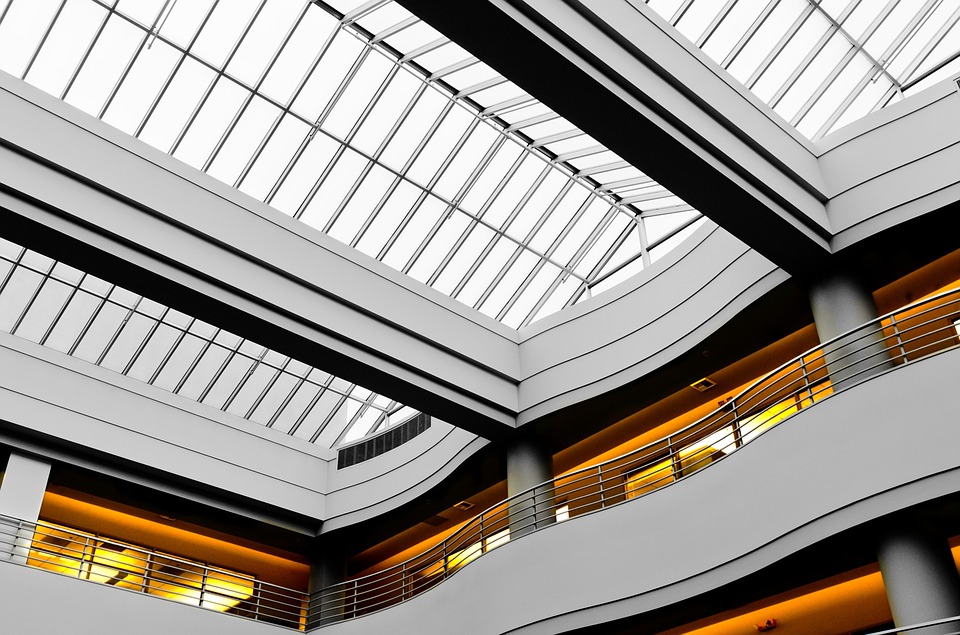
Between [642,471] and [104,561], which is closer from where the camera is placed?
[642,471]

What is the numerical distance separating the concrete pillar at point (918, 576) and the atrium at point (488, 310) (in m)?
0.05

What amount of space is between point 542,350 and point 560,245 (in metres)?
5.26

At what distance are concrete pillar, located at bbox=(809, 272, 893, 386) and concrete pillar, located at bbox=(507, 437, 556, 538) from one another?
23.4 feet

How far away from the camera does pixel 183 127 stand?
22.6m

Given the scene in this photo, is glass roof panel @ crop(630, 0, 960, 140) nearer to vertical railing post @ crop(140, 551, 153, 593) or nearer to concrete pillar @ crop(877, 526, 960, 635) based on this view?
concrete pillar @ crop(877, 526, 960, 635)

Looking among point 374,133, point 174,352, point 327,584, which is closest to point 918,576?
point 374,133

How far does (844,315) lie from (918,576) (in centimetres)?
511

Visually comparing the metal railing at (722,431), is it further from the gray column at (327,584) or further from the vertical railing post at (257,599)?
the vertical railing post at (257,599)

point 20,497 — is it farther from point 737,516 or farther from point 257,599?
point 737,516

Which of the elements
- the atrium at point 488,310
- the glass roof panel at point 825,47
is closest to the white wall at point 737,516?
the atrium at point 488,310

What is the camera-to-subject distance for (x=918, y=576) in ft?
43.2

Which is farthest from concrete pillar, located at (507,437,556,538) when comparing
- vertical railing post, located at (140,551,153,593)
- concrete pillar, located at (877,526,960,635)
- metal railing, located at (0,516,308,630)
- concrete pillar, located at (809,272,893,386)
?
concrete pillar, located at (877,526,960,635)

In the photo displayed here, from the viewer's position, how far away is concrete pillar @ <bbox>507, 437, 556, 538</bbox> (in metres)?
20.7

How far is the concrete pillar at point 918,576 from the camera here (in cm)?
1291
